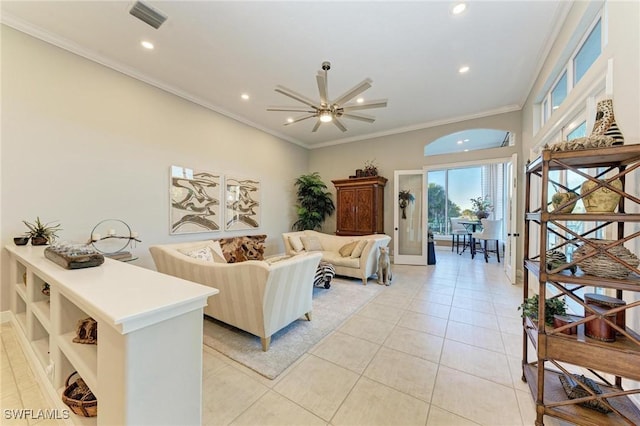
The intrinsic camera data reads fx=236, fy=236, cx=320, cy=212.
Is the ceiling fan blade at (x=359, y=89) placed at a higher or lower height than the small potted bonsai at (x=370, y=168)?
higher

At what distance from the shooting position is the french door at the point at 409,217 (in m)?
5.78

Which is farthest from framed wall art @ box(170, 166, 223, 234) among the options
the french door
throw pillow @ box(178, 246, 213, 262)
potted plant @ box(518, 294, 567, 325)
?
potted plant @ box(518, 294, 567, 325)

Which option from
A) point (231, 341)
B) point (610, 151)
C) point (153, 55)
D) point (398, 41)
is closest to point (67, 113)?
point (153, 55)

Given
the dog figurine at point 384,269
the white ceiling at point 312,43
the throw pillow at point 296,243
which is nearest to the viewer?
the white ceiling at point 312,43

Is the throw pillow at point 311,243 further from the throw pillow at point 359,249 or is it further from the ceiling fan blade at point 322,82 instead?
the ceiling fan blade at point 322,82

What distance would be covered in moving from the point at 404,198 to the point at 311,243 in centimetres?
267

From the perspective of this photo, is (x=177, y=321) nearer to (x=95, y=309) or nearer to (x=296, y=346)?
(x=95, y=309)

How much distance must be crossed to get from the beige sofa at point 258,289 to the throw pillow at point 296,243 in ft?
7.63

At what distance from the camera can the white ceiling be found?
8.10 ft

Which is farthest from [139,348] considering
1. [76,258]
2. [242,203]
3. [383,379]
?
[242,203]

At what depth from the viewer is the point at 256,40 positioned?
291 cm

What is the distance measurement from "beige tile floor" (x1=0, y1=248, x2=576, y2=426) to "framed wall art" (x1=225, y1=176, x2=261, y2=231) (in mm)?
3119

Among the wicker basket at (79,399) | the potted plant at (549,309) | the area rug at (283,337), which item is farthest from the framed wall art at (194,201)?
the potted plant at (549,309)

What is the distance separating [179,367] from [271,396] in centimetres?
103
